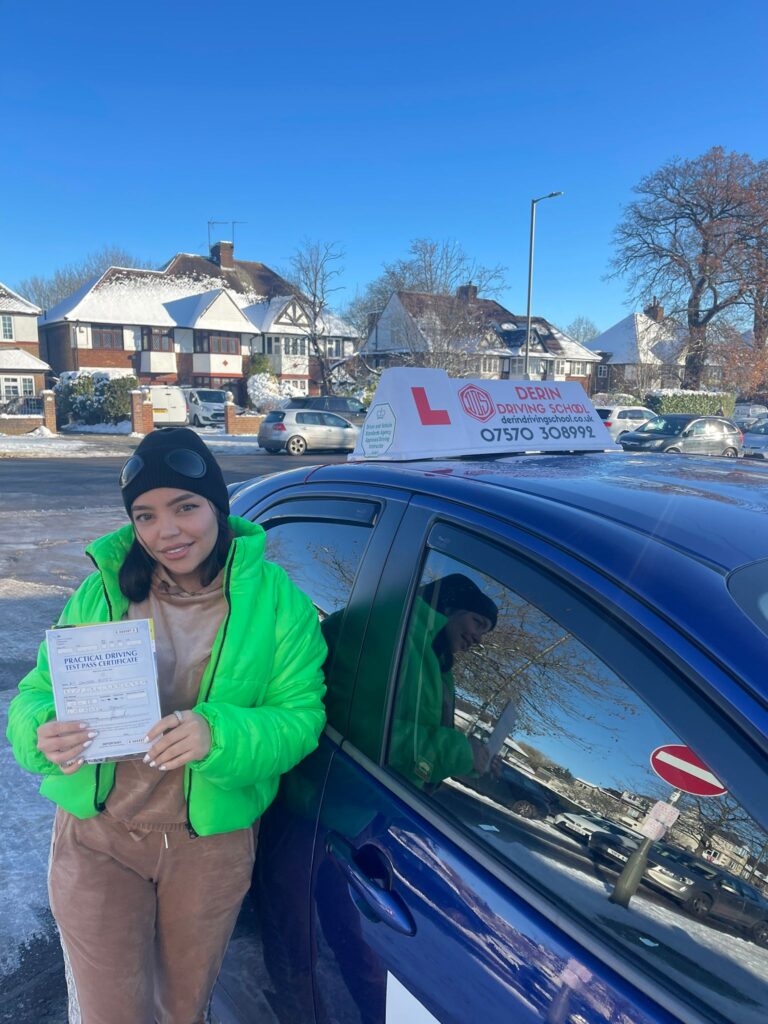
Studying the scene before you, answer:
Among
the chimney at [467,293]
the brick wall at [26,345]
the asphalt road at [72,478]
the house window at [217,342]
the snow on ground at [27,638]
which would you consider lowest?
the snow on ground at [27,638]

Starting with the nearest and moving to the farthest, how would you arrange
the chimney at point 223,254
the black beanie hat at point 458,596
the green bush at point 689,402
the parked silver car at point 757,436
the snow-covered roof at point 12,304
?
the black beanie hat at point 458,596 → the parked silver car at point 757,436 → the green bush at point 689,402 → the snow-covered roof at point 12,304 → the chimney at point 223,254

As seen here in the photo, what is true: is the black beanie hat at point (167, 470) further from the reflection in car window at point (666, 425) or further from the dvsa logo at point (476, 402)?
the reflection in car window at point (666, 425)

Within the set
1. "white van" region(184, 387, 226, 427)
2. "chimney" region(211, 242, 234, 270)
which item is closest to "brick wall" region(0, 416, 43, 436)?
"white van" region(184, 387, 226, 427)

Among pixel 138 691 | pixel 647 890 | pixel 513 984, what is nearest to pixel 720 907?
pixel 647 890

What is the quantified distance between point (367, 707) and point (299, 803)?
0.31 m

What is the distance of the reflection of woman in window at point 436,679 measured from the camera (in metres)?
1.44

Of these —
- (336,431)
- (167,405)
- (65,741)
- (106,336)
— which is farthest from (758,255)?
(65,741)

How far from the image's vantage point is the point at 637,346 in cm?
5184

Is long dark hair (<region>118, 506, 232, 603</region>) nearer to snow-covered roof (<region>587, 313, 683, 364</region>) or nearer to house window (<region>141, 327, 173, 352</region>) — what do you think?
snow-covered roof (<region>587, 313, 683, 364</region>)

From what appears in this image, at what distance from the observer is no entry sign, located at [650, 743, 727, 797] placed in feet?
3.27

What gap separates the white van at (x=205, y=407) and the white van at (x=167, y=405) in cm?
105

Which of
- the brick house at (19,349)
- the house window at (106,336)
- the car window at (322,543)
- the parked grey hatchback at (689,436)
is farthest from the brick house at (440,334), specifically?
the car window at (322,543)

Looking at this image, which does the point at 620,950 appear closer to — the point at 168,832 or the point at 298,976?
the point at 298,976

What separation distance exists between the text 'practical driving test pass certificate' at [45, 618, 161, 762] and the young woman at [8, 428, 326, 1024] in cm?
4
